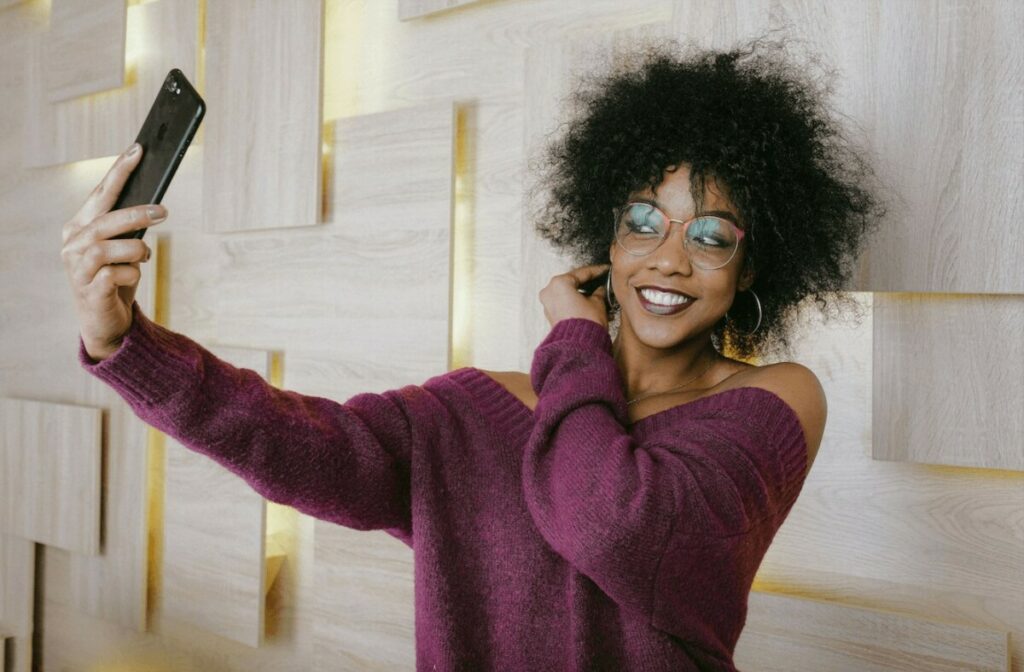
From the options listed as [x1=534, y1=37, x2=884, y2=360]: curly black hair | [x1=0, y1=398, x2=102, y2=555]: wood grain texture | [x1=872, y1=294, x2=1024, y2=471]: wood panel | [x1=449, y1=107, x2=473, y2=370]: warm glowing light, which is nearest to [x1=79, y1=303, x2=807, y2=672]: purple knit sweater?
[x1=534, y1=37, x2=884, y2=360]: curly black hair

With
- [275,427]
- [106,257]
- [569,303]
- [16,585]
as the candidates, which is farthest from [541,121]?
[16,585]

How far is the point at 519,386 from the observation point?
129 centimetres

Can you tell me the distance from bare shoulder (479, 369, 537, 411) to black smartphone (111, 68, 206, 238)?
1.70 ft

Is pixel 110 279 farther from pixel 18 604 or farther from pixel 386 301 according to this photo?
pixel 18 604

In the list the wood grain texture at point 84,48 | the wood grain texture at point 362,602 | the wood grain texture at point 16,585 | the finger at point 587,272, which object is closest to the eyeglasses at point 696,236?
the finger at point 587,272

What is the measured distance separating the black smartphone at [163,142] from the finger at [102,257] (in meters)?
0.02

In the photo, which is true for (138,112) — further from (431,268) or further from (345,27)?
(431,268)

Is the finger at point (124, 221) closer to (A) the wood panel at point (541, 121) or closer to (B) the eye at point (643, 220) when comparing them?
(B) the eye at point (643, 220)

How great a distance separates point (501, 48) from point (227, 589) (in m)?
1.33

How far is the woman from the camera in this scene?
97 cm

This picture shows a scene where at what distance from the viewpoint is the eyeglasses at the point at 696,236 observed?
1.18m

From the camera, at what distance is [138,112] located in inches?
96.6

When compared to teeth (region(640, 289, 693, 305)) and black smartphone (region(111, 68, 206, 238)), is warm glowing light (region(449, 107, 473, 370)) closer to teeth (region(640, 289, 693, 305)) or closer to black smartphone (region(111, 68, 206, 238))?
teeth (region(640, 289, 693, 305))

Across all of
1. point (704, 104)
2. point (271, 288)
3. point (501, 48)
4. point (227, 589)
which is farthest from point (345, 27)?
point (227, 589)
